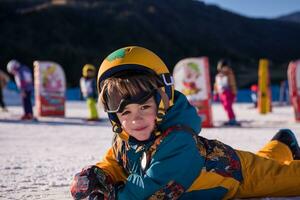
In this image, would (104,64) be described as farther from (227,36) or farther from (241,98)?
(227,36)

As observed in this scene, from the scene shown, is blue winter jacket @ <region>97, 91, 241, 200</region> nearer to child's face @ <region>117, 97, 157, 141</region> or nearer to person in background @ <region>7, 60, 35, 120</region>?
child's face @ <region>117, 97, 157, 141</region>

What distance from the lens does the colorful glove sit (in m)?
2.04

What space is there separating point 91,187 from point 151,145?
34 centimetres

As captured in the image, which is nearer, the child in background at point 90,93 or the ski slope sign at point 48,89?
the child in background at point 90,93

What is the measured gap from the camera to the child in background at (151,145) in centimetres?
196

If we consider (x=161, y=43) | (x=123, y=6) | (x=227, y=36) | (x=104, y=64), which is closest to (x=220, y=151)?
(x=104, y=64)

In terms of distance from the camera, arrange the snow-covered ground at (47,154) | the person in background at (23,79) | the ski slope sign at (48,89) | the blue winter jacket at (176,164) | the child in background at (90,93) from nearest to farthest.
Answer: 1. the blue winter jacket at (176,164)
2. the snow-covered ground at (47,154)
3. the person in background at (23,79)
4. the child in background at (90,93)
5. the ski slope sign at (48,89)

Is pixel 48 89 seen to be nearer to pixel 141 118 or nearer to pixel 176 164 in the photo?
pixel 141 118

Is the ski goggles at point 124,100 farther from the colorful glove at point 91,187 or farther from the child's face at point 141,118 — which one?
the colorful glove at point 91,187

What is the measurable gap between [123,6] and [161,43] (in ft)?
36.0

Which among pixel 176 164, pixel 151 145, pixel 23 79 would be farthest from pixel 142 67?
pixel 23 79

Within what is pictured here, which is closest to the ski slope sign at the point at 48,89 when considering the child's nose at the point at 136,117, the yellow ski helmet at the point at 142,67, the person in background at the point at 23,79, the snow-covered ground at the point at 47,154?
the person in background at the point at 23,79

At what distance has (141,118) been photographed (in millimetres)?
2029

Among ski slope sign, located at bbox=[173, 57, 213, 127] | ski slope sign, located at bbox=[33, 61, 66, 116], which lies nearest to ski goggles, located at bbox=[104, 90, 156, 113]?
ski slope sign, located at bbox=[173, 57, 213, 127]
